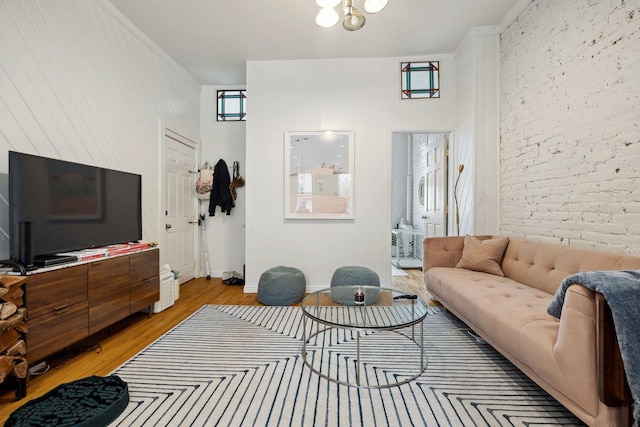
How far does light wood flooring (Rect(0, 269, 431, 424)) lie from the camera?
1689mm

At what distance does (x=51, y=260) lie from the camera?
176 cm

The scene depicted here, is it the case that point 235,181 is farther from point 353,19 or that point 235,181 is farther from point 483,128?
point 483,128

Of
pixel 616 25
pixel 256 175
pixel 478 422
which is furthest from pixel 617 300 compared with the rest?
pixel 256 175

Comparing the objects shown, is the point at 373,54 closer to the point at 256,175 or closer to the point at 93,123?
the point at 256,175

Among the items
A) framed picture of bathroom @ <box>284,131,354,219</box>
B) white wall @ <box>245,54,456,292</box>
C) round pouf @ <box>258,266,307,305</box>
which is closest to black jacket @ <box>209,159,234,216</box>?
white wall @ <box>245,54,456,292</box>

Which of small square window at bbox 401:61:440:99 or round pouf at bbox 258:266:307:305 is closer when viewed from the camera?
round pouf at bbox 258:266:307:305

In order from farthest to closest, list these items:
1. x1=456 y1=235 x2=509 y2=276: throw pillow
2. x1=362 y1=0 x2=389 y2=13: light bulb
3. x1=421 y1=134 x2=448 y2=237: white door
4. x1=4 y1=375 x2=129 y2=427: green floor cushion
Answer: x1=421 y1=134 x2=448 y2=237: white door → x1=456 y1=235 x2=509 y2=276: throw pillow → x1=362 y1=0 x2=389 y2=13: light bulb → x1=4 y1=375 x2=129 y2=427: green floor cushion

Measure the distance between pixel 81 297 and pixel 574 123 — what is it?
367 cm

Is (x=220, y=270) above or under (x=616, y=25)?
under

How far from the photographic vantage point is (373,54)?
11.5 feet

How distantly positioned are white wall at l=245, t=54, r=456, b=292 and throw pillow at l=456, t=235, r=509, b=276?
1007 millimetres

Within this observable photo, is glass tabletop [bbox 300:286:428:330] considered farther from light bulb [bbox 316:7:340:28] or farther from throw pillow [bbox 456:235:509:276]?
light bulb [bbox 316:7:340:28]

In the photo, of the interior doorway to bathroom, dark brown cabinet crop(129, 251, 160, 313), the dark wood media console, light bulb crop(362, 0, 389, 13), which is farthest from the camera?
the interior doorway to bathroom

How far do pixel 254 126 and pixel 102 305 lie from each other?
2433mm
